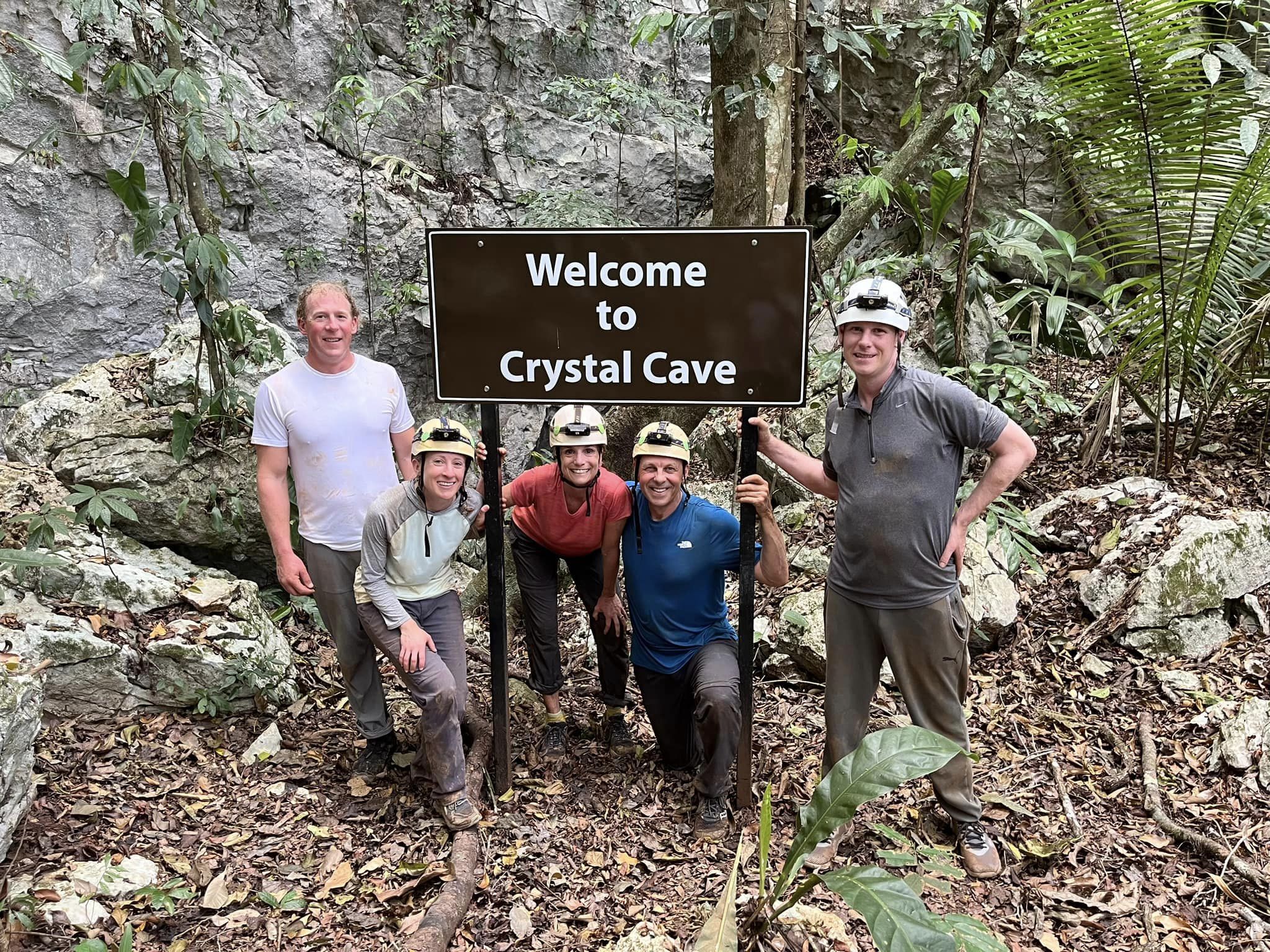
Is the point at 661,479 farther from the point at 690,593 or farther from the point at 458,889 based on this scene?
the point at 458,889

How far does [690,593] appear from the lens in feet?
12.2

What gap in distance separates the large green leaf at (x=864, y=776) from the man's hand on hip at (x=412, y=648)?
1.61 metres

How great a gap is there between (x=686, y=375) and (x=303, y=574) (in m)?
1.90

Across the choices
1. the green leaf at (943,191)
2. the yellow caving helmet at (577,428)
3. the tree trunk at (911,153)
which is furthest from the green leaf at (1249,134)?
the yellow caving helmet at (577,428)

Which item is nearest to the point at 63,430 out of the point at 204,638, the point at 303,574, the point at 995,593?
the point at 204,638

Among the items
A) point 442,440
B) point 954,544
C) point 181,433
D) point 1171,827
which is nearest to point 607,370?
point 442,440

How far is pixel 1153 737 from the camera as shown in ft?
13.6

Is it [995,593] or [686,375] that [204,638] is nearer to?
[686,375]

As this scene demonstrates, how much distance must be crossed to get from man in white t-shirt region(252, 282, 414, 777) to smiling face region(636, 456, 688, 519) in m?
1.09

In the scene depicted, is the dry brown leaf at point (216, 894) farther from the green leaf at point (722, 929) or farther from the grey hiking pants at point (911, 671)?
the grey hiking pants at point (911, 671)

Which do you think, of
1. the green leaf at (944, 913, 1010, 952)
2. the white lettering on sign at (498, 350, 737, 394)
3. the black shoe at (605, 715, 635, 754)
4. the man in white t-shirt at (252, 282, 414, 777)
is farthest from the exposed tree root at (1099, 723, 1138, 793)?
the man in white t-shirt at (252, 282, 414, 777)

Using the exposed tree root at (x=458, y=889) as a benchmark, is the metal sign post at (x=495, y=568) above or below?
above

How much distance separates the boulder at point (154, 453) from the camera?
17.0 ft

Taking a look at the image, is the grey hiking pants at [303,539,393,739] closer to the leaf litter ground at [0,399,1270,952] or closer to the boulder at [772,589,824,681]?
the leaf litter ground at [0,399,1270,952]
